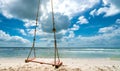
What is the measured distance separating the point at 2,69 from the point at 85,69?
11.7 ft

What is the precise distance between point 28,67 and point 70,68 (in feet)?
5.92

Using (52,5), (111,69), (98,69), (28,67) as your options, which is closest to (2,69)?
(28,67)

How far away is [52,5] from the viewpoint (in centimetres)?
571

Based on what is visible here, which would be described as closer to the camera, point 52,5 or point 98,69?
point 52,5

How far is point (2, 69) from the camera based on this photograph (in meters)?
6.53

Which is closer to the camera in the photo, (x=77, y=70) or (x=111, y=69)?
(x=77, y=70)

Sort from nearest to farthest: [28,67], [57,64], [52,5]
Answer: [52,5] < [57,64] < [28,67]

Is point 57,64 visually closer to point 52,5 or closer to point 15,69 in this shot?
point 15,69

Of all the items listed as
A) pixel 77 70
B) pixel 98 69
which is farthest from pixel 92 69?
pixel 77 70

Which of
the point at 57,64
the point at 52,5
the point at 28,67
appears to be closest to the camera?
the point at 52,5

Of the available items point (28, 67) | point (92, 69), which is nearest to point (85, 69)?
point (92, 69)

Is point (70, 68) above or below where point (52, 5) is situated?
below

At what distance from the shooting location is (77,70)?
6332 millimetres

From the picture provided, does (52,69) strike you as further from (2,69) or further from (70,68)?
(2,69)
